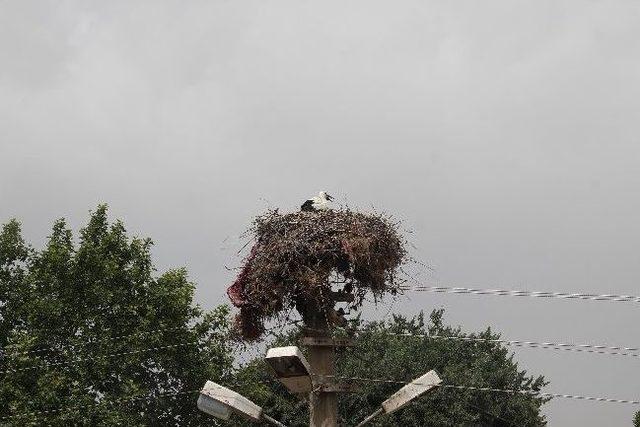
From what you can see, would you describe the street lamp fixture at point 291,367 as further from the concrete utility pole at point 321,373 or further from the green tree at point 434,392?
the green tree at point 434,392

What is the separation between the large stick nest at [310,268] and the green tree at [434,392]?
63.7 ft

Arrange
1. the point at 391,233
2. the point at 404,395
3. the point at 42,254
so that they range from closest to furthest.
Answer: the point at 404,395 < the point at 391,233 < the point at 42,254

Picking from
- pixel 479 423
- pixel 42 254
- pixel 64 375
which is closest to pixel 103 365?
pixel 64 375

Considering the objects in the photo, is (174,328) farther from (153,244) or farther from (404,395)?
(404,395)

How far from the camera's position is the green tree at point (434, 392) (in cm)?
3131

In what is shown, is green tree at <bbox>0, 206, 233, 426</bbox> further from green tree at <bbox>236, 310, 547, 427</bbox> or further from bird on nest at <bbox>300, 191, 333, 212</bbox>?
bird on nest at <bbox>300, 191, 333, 212</bbox>

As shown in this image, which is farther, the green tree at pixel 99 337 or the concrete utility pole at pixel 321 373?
→ the green tree at pixel 99 337

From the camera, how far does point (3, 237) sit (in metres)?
25.7

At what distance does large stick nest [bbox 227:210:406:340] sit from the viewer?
9258mm

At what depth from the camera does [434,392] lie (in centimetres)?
3033

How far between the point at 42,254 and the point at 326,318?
1815cm

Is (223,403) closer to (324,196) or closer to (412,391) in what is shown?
(412,391)

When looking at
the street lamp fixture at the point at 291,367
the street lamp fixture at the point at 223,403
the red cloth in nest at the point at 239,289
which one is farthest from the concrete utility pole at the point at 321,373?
the red cloth in nest at the point at 239,289

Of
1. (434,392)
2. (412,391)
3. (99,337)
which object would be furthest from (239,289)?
(434,392)
